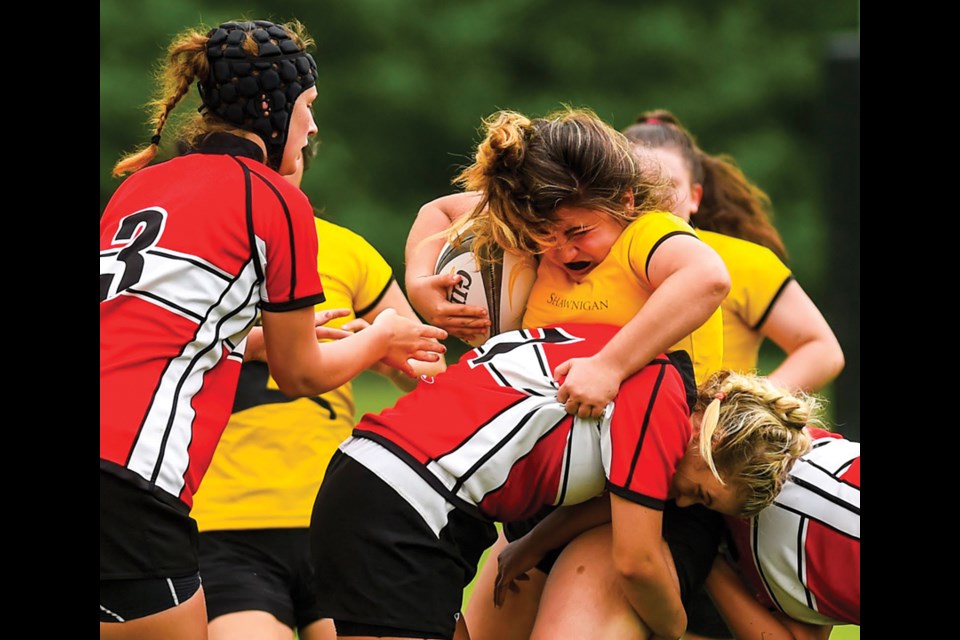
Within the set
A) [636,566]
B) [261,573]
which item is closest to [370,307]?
[261,573]

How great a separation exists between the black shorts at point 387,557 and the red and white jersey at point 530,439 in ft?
0.11

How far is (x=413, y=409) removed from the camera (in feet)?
8.65

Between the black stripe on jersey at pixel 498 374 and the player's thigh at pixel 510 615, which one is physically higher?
the black stripe on jersey at pixel 498 374

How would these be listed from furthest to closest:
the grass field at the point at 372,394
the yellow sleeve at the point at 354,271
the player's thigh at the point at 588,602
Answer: the grass field at the point at 372,394 < the yellow sleeve at the point at 354,271 < the player's thigh at the point at 588,602

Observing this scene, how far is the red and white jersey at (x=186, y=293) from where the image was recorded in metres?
2.29

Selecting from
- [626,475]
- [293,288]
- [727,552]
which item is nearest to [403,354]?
[293,288]

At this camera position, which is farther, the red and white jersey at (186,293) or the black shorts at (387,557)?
the black shorts at (387,557)

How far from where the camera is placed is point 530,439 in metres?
2.55

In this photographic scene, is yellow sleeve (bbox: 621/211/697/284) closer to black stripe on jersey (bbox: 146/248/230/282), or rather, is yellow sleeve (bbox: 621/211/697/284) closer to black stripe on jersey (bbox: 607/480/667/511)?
black stripe on jersey (bbox: 607/480/667/511)

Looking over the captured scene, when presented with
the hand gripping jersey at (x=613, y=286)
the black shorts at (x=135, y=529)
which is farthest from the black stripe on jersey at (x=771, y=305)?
the black shorts at (x=135, y=529)

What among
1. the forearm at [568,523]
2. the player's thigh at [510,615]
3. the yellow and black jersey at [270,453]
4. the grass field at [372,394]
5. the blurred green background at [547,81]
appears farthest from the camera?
the blurred green background at [547,81]

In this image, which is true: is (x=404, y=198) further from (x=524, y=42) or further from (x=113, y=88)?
(x=113, y=88)

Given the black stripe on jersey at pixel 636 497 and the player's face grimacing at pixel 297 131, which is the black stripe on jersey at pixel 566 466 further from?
the player's face grimacing at pixel 297 131

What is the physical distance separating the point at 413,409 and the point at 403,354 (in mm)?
162
